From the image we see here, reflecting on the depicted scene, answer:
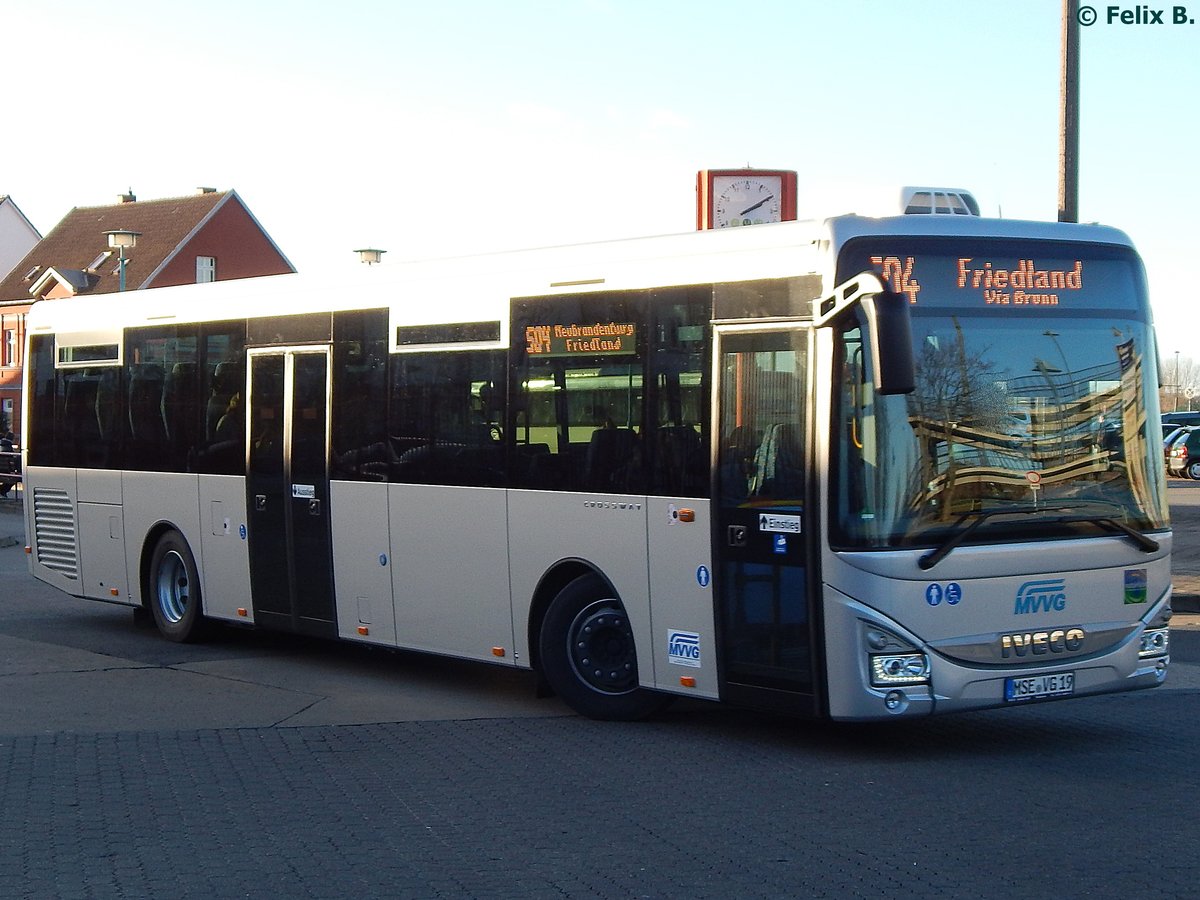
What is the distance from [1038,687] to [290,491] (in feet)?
19.9

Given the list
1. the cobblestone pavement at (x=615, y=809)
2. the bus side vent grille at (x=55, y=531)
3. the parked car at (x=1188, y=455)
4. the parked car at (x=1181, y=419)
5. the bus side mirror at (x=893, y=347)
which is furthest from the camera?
the parked car at (x=1181, y=419)

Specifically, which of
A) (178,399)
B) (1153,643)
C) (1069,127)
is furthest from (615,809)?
(1069,127)

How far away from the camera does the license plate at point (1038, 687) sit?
27.4 ft

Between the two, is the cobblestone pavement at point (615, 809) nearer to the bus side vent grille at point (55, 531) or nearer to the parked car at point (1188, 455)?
the bus side vent grille at point (55, 531)

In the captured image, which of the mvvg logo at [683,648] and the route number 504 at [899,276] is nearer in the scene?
the route number 504 at [899,276]

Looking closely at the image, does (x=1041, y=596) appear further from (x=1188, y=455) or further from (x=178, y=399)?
(x=1188, y=455)

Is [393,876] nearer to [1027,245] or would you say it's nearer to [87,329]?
[1027,245]

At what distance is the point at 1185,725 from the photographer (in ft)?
31.5

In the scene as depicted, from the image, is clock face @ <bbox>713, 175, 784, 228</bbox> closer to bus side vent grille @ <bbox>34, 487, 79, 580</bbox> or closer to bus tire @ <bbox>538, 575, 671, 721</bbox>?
bus side vent grille @ <bbox>34, 487, 79, 580</bbox>

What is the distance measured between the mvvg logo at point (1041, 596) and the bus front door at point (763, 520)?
1102mm

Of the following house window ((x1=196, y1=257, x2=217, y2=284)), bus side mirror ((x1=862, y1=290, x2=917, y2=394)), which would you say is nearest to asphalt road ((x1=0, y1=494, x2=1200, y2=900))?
bus side mirror ((x1=862, y1=290, x2=917, y2=394))

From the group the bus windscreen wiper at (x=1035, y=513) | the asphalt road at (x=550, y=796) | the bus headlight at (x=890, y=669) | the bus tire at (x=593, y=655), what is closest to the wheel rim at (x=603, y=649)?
the bus tire at (x=593, y=655)

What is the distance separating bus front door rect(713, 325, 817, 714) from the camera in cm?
843

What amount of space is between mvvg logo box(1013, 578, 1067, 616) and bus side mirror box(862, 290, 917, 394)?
4.72 feet
